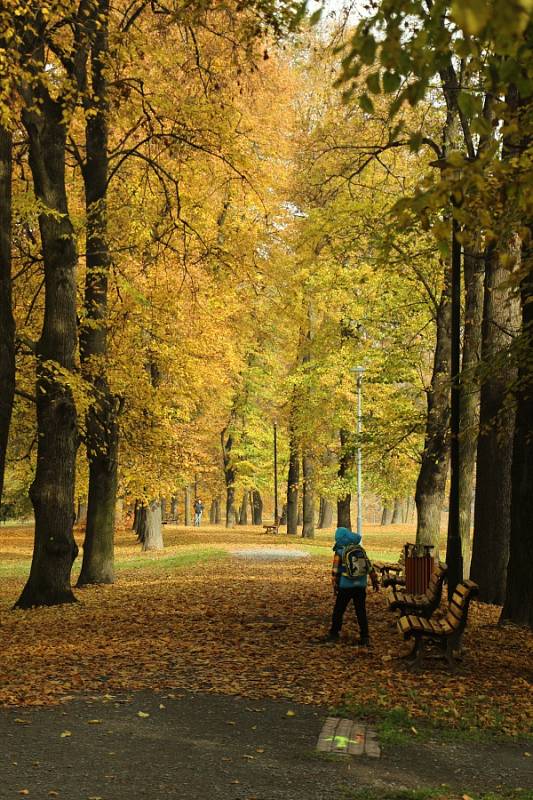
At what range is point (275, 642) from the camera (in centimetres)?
1052

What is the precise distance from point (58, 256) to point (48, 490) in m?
3.72

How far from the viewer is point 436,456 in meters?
17.9

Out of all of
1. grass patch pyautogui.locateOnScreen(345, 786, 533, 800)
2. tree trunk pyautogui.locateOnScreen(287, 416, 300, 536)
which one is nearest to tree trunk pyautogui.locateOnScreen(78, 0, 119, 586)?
grass patch pyautogui.locateOnScreen(345, 786, 533, 800)

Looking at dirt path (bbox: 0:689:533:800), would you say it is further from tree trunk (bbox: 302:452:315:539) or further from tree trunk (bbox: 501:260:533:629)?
tree trunk (bbox: 302:452:315:539)

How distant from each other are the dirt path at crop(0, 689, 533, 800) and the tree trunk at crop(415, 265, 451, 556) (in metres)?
10.9

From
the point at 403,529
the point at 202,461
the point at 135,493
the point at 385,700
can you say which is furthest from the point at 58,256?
the point at 403,529

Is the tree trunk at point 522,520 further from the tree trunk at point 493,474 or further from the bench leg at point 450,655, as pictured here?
the bench leg at point 450,655

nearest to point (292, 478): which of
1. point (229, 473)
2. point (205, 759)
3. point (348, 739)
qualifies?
point (229, 473)

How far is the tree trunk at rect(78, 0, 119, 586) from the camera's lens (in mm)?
15688

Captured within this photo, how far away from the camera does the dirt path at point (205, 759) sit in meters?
5.42

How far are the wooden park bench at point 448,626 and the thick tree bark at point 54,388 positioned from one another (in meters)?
6.89

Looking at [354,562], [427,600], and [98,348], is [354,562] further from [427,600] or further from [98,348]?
[98,348]

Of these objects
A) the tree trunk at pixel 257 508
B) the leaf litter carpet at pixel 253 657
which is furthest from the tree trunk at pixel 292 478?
the leaf litter carpet at pixel 253 657

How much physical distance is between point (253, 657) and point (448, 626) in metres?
2.23
